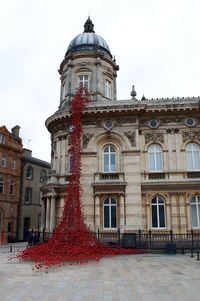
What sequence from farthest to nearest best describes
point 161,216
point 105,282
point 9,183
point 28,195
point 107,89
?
point 28,195 < point 9,183 < point 107,89 < point 161,216 < point 105,282

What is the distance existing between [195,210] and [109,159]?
8035 mm

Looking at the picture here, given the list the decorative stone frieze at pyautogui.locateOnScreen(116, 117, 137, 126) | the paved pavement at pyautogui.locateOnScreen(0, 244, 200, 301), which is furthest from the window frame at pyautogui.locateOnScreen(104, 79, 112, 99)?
the paved pavement at pyautogui.locateOnScreen(0, 244, 200, 301)

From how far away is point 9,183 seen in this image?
33406mm

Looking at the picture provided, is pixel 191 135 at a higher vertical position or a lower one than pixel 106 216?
higher

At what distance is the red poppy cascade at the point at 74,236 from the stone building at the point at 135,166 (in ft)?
3.52

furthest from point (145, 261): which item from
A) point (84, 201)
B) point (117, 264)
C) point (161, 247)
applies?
point (84, 201)

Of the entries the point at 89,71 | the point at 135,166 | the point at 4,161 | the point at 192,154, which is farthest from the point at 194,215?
the point at 4,161

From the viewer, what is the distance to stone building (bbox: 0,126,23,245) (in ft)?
105

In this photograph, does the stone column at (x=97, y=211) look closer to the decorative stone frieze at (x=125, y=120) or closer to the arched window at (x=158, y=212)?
the arched window at (x=158, y=212)

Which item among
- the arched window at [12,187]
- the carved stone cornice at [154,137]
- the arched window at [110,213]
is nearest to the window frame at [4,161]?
the arched window at [12,187]

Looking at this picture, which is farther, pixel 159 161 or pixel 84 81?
pixel 84 81

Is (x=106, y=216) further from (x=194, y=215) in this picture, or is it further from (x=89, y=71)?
(x=89, y=71)

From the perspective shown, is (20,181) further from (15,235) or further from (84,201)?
(84,201)

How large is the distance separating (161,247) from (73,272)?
9.19 m
